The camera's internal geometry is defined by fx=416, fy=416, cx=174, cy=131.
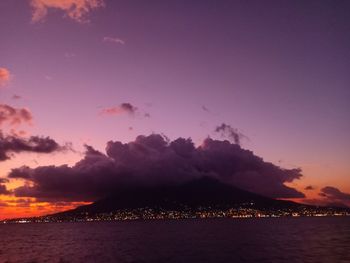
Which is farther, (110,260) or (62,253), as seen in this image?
(62,253)

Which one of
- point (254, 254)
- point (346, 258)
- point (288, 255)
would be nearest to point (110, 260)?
point (254, 254)

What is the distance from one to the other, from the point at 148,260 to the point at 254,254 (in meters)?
23.1

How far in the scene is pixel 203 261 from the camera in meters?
80.7

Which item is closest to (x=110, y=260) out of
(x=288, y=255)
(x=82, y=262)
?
(x=82, y=262)

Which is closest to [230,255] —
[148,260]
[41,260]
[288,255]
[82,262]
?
[288,255]

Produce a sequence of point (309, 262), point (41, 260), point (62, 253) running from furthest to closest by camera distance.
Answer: point (62, 253) < point (41, 260) < point (309, 262)

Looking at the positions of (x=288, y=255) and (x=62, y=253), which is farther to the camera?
(x=62, y=253)

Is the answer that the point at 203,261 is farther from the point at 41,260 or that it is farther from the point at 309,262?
the point at 41,260

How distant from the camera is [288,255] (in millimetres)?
88062

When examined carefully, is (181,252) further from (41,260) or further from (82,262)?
(41,260)

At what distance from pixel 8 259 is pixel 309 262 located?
2587 inches

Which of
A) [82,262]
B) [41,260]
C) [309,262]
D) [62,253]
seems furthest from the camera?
[62,253]

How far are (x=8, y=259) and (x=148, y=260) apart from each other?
34.0 m

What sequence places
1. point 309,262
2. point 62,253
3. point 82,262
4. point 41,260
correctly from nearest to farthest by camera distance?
1. point 309,262
2. point 82,262
3. point 41,260
4. point 62,253
